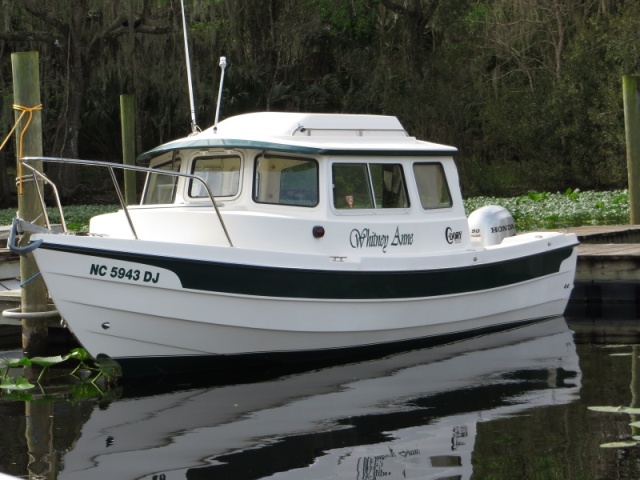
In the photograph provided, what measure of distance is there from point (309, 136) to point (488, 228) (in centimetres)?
287

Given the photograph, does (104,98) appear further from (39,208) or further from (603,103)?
(39,208)

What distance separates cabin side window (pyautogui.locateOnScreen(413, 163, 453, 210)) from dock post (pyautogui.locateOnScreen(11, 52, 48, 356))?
3.65 m

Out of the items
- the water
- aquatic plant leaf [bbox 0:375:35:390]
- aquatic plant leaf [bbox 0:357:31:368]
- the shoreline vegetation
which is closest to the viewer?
the water

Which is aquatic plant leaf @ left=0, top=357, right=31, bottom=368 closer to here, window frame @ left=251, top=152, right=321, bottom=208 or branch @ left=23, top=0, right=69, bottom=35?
window frame @ left=251, top=152, right=321, bottom=208

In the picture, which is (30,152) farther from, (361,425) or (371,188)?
(361,425)

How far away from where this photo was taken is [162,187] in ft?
35.8

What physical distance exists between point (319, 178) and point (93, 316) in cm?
245

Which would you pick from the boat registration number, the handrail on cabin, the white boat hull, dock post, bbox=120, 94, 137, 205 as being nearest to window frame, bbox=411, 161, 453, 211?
the white boat hull

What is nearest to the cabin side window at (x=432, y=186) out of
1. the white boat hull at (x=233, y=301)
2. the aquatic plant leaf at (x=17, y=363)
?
the white boat hull at (x=233, y=301)

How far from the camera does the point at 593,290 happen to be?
1389cm

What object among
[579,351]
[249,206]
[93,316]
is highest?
[249,206]

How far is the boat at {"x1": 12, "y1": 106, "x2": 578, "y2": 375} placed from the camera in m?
9.24

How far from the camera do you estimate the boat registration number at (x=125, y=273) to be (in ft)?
29.9

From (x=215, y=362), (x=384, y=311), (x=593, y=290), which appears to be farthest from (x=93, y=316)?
(x=593, y=290)
